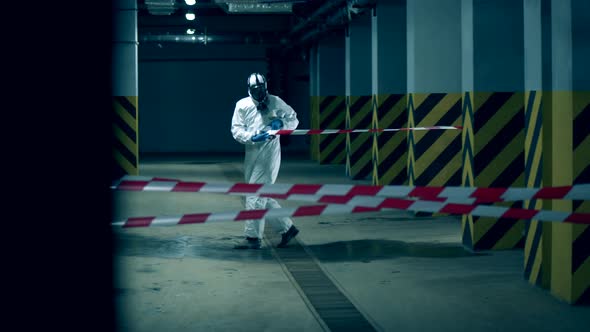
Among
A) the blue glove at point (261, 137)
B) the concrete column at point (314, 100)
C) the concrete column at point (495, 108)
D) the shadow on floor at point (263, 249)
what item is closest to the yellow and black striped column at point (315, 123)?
the concrete column at point (314, 100)

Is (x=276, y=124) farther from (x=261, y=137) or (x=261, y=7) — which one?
(x=261, y=7)

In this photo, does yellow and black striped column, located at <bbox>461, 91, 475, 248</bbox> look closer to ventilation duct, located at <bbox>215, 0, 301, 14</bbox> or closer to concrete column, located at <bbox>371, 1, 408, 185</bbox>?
concrete column, located at <bbox>371, 1, 408, 185</bbox>

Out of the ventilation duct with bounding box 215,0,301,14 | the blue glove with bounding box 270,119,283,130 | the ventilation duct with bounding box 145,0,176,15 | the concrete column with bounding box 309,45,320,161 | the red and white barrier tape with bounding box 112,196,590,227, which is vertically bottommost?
the red and white barrier tape with bounding box 112,196,590,227

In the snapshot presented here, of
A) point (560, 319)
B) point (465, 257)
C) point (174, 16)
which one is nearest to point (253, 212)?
point (560, 319)

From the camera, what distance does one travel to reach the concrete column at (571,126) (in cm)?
636

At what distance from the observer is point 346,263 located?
332 inches

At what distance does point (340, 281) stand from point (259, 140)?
6.75 feet

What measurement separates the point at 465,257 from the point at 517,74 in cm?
195

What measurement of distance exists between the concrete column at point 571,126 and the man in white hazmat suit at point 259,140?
322 cm

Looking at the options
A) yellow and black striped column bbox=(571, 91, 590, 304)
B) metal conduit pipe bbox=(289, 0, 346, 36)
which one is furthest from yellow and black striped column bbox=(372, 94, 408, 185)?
yellow and black striped column bbox=(571, 91, 590, 304)

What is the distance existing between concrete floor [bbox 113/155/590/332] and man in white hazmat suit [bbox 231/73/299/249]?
0.81 ft

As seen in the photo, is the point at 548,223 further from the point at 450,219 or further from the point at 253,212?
the point at 450,219

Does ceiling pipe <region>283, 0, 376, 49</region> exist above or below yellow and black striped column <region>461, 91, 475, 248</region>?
above

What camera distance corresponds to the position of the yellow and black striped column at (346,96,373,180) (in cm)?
1792
